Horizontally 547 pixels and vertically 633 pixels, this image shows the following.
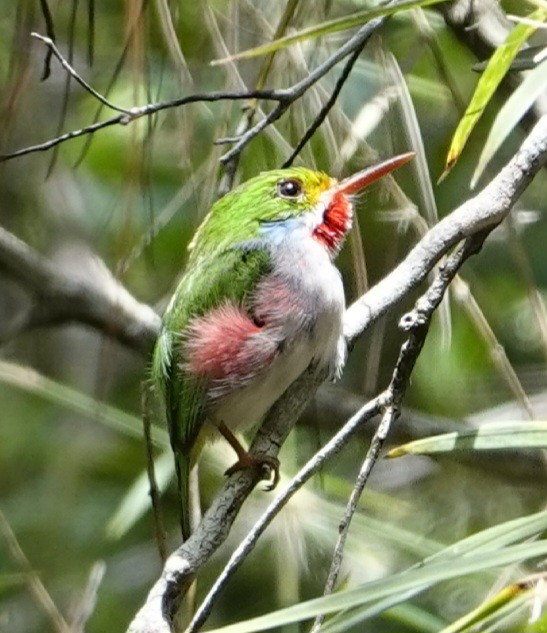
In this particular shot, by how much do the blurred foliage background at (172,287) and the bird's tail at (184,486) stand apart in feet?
0.79

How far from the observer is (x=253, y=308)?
2078 millimetres

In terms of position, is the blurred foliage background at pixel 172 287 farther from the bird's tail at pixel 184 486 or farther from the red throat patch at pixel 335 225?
the bird's tail at pixel 184 486

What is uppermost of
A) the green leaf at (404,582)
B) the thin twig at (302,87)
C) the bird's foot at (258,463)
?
the thin twig at (302,87)

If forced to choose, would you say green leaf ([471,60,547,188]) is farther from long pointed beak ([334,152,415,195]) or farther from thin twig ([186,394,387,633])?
long pointed beak ([334,152,415,195])

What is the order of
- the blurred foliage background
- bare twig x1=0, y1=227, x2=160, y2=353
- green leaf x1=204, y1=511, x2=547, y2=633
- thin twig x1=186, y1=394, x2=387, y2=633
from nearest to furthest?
1. green leaf x1=204, y1=511, x2=547, y2=633
2. thin twig x1=186, y1=394, x2=387, y2=633
3. the blurred foliage background
4. bare twig x1=0, y1=227, x2=160, y2=353

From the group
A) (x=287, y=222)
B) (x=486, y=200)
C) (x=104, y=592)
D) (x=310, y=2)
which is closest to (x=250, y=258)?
(x=287, y=222)

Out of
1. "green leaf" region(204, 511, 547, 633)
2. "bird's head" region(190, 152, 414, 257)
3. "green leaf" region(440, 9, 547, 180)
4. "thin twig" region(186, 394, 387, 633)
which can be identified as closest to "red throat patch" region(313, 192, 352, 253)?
→ "bird's head" region(190, 152, 414, 257)

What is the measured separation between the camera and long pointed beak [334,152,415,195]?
1.95m

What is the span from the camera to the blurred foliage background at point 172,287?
2.24 m

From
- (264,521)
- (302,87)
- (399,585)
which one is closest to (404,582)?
(399,585)

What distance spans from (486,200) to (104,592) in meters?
2.23

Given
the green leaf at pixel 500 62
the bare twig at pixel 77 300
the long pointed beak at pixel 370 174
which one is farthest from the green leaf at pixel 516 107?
the bare twig at pixel 77 300

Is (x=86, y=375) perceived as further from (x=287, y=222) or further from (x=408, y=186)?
(x=287, y=222)

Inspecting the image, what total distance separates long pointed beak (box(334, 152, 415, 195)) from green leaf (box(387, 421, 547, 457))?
725 mm
